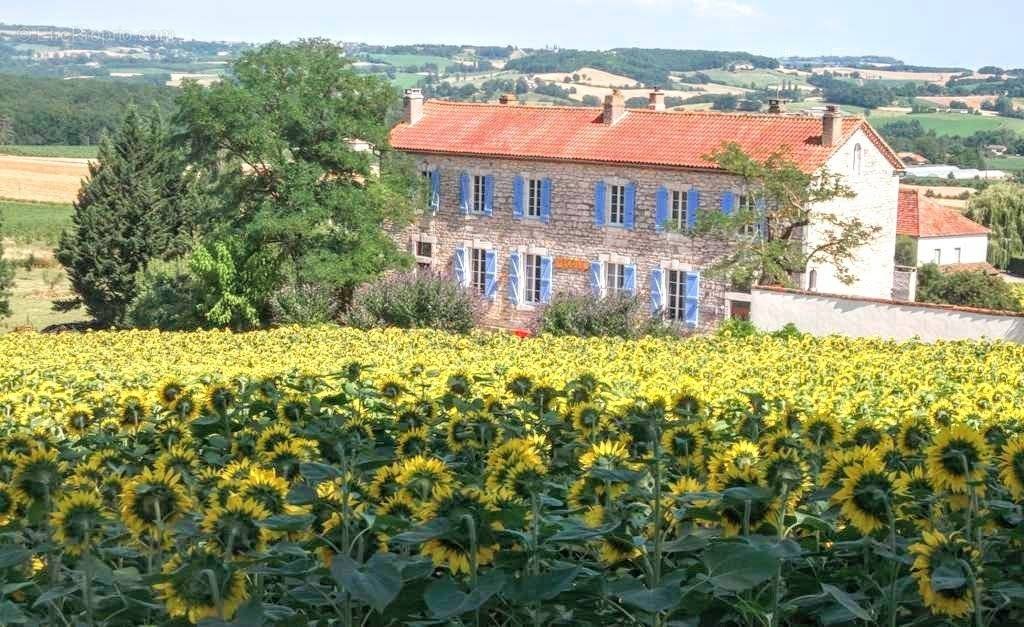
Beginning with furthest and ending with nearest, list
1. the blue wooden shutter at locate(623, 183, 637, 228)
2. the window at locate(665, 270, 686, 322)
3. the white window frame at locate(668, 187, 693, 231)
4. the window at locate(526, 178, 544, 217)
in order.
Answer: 1. the window at locate(526, 178, 544, 217)
2. the blue wooden shutter at locate(623, 183, 637, 228)
3. the window at locate(665, 270, 686, 322)
4. the white window frame at locate(668, 187, 693, 231)

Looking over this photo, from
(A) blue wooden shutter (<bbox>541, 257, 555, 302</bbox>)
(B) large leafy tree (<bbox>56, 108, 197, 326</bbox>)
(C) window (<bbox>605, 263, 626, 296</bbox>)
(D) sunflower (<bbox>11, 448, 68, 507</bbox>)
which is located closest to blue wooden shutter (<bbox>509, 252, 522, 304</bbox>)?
(A) blue wooden shutter (<bbox>541, 257, 555, 302</bbox>)

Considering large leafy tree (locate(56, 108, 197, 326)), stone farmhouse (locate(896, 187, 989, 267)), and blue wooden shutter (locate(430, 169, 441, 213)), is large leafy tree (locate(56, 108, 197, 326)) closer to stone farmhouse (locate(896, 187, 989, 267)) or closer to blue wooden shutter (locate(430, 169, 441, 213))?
blue wooden shutter (locate(430, 169, 441, 213))

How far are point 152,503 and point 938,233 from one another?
5024 centimetres

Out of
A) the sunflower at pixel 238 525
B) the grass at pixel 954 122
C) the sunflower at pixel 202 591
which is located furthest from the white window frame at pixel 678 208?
the grass at pixel 954 122

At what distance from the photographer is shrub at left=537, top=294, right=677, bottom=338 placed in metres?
27.0

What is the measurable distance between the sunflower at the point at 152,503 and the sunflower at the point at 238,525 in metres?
0.29

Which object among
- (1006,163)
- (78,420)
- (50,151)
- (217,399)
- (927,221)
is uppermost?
(217,399)

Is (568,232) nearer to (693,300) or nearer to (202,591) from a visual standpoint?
(693,300)

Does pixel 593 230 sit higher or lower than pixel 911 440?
lower

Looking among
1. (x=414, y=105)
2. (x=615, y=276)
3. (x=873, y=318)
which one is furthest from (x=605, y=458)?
(x=414, y=105)

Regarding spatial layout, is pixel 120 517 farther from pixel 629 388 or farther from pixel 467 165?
pixel 467 165

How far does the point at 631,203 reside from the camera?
34.9 meters

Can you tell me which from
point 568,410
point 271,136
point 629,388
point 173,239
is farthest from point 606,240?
point 568,410

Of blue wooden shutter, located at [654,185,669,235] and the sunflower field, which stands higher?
the sunflower field
